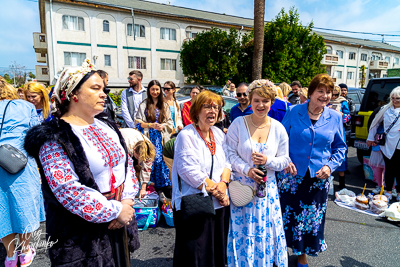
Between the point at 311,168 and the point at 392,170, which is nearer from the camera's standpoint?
the point at 311,168

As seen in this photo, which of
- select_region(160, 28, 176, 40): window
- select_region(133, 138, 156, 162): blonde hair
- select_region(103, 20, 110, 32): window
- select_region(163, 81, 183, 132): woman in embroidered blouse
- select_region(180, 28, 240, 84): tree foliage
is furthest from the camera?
select_region(160, 28, 176, 40): window

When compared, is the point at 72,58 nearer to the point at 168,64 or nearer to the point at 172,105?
the point at 168,64

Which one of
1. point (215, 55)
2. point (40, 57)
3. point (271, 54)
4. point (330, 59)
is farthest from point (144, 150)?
point (330, 59)

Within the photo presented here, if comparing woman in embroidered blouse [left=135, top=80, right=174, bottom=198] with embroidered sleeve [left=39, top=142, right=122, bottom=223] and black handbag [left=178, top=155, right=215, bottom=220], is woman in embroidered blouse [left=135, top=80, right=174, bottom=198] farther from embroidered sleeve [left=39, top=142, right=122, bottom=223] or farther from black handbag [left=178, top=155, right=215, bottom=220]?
embroidered sleeve [left=39, top=142, right=122, bottom=223]

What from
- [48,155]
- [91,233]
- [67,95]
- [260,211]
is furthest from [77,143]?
[260,211]

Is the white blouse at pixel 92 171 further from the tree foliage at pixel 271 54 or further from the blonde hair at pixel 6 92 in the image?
the tree foliage at pixel 271 54

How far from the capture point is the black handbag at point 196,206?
206 centimetres

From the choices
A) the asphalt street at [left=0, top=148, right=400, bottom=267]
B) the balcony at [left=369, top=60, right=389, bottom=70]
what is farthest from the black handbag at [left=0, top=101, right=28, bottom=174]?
the balcony at [left=369, top=60, right=389, bottom=70]

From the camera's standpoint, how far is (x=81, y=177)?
150 cm

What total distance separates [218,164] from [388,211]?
341 cm

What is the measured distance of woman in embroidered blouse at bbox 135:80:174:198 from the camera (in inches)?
174

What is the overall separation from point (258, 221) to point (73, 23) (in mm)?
26655

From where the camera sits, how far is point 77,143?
150 cm

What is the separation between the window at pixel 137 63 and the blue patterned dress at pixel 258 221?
84.4ft
